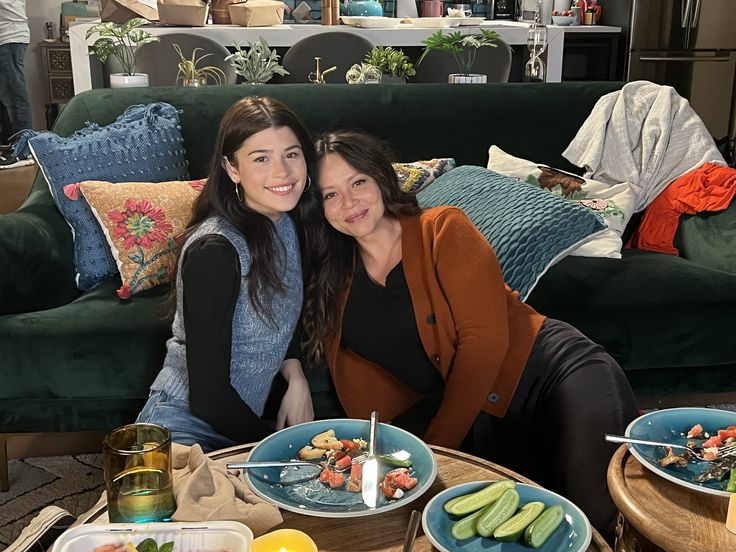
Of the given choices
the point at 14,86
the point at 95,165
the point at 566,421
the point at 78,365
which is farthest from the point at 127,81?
the point at 14,86

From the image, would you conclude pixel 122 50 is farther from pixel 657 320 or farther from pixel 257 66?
pixel 657 320

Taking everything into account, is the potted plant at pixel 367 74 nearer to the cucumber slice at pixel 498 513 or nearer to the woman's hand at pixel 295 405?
the woman's hand at pixel 295 405

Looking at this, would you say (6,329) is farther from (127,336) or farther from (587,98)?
(587,98)

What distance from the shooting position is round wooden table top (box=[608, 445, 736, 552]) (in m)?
1.04

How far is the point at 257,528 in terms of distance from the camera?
41.2 inches

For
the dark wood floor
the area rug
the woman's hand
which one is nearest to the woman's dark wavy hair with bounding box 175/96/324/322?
the woman's hand

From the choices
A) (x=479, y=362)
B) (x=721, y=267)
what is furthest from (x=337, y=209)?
(x=721, y=267)

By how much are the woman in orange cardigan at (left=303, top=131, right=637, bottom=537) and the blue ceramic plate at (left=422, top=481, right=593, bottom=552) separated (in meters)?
0.45

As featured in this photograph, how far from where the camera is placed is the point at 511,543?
102cm

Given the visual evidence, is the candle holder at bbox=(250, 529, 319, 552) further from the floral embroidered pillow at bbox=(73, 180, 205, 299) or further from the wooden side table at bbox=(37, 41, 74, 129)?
the wooden side table at bbox=(37, 41, 74, 129)

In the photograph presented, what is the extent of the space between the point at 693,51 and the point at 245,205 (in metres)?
4.76

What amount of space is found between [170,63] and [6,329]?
185 centimetres

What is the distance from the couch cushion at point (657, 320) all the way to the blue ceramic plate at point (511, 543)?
1065 millimetres

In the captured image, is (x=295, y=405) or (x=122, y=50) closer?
(x=295, y=405)
